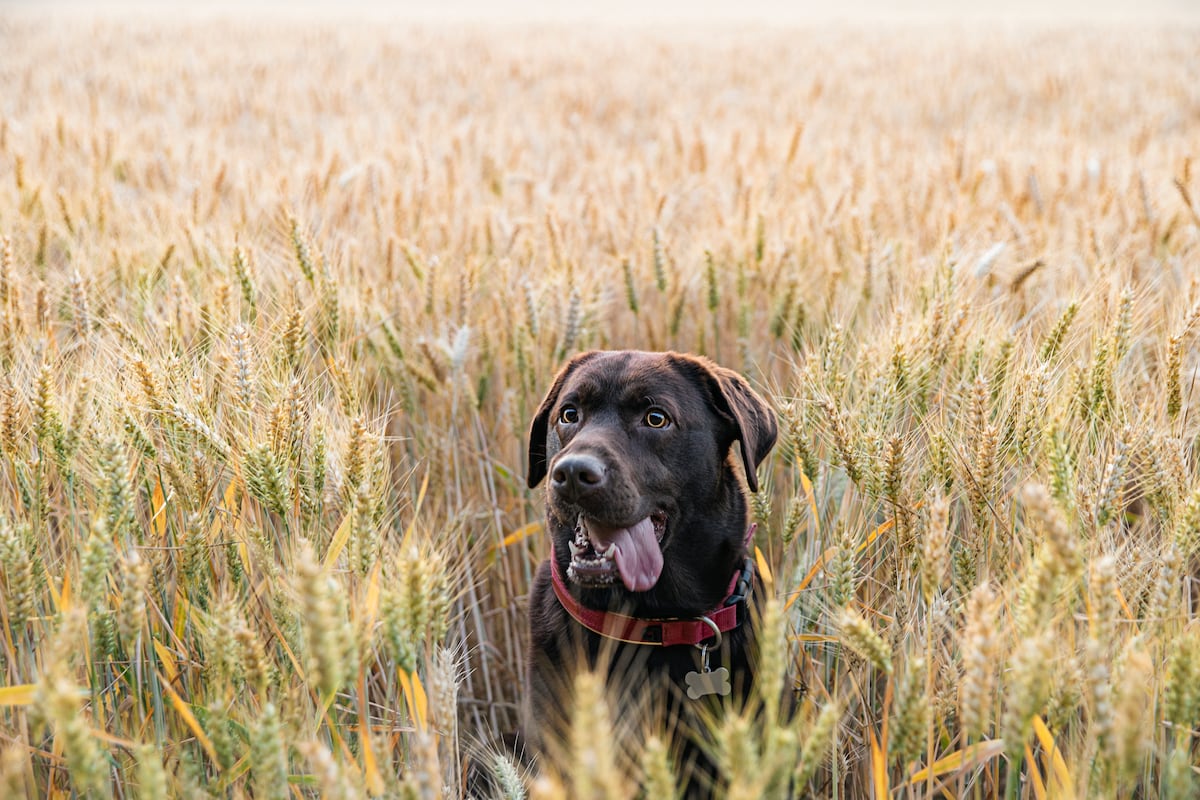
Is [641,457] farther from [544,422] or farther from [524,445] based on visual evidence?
[524,445]

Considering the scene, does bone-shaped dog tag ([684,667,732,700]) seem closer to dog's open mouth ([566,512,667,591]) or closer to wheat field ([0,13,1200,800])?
wheat field ([0,13,1200,800])

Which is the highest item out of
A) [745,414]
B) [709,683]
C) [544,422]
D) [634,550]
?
[745,414]

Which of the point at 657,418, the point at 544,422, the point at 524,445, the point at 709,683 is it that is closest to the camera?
the point at 709,683

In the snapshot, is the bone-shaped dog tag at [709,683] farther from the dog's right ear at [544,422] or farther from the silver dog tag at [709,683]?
the dog's right ear at [544,422]

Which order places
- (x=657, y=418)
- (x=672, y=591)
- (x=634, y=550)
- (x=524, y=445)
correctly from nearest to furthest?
1. (x=634, y=550)
2. (x=672, y=591)
3. (x=657, y=418)
4. (x=524, y=445)

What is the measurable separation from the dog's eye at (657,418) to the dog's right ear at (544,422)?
359mm

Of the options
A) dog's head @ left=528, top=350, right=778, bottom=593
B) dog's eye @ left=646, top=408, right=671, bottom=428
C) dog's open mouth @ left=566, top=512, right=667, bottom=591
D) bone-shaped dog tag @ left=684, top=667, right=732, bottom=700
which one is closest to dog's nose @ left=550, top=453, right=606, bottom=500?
dog's head @ left=528, top=350, right=778, bottom=593

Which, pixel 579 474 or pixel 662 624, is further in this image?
pixel 662 624

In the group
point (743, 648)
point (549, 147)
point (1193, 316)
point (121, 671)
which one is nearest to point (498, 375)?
point (743, 648)

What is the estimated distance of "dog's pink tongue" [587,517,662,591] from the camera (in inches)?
103

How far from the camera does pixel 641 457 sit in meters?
2.80

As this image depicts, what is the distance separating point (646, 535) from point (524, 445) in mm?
988

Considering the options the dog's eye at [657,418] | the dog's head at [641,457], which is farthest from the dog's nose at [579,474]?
the dog's eye at [657,418]

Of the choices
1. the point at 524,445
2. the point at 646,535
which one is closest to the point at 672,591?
the point at 646,535
